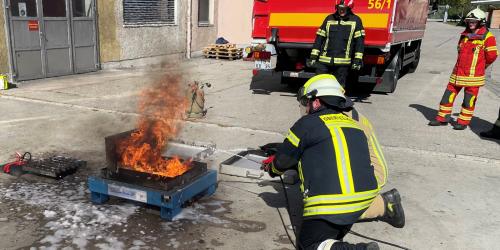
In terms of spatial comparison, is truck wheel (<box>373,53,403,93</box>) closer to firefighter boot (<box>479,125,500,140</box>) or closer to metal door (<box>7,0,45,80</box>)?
firefighter boot (<box>479,125,500,140</box>)

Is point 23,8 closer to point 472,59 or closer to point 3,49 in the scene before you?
point 3,49

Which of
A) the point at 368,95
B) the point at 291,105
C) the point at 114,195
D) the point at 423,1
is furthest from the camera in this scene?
the point at 423,1

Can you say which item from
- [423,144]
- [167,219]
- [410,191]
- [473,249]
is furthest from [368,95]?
[167,219]

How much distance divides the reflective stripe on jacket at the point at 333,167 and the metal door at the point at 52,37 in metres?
9.59

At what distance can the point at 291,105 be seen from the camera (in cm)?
940

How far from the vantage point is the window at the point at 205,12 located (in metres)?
18.0

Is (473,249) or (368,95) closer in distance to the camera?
(473,249)

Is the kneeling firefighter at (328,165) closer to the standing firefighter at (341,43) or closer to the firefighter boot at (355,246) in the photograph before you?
the firefighter boot at (355,246)

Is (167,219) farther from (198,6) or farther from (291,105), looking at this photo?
(198,6)

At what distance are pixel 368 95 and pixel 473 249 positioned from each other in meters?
7.57

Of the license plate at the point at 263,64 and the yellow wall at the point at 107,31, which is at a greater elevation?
the yellow wall at the point at 107,31

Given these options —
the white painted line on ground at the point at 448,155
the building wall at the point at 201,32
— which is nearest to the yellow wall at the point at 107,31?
the building wall at the point at 201,32

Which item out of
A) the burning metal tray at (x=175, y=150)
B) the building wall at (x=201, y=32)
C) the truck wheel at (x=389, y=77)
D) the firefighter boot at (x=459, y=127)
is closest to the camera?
the burning metal tray at (x=175, y=150)

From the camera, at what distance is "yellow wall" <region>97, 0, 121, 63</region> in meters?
12.7
